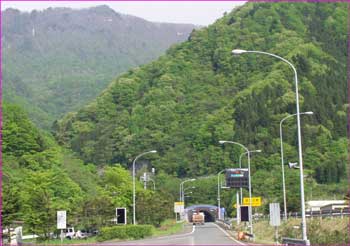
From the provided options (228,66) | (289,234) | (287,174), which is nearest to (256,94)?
(228,66)

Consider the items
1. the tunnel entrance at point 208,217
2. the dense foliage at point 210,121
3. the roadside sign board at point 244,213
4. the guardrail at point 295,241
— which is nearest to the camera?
the guardrail at point 295,241

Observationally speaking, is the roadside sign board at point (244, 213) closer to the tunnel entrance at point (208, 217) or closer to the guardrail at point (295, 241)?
the guardrail at point (295, 241)

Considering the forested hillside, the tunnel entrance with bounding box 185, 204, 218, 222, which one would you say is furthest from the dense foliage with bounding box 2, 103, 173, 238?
the forested hillside

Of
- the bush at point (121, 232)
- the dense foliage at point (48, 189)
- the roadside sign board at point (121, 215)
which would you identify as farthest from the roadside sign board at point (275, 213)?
the bush at point (121, 232)

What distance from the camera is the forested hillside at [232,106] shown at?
445 ft

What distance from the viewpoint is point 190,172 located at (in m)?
142

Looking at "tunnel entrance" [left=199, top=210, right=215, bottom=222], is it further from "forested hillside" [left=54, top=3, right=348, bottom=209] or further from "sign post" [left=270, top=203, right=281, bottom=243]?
"sign post" [left=270, top=203, right=281, bottom=243]

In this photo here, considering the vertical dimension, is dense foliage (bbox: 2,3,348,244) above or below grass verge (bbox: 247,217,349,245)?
above

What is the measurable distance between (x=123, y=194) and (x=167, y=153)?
68312mm

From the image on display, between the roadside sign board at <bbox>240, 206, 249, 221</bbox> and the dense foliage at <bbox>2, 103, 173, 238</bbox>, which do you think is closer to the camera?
the dense foliage at <bbox>2, 103, 173, 238</bbox>

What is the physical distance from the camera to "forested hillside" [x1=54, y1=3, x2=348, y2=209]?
13550cm

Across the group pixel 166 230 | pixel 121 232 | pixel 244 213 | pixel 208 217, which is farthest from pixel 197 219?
pixel 121 232

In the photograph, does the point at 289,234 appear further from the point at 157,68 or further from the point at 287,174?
the point at 157,68

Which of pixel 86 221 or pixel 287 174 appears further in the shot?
pixel 287 174
